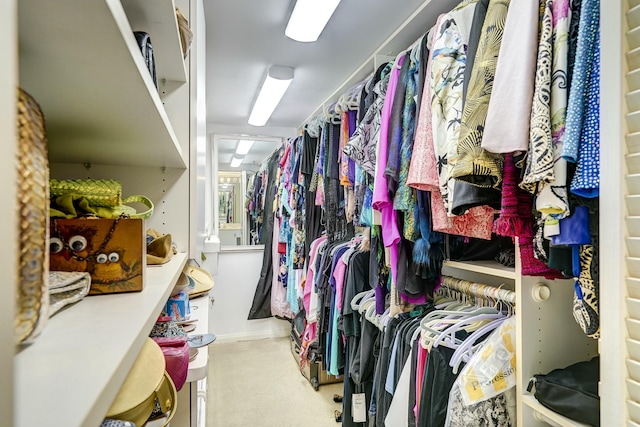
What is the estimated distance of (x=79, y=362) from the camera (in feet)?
0.86

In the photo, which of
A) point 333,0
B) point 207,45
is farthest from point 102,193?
point 207,45

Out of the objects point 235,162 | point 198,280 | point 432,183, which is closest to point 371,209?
point 432,183

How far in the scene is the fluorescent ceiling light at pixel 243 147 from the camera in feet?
12.5

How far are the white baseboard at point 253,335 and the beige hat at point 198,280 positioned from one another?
7.25ft

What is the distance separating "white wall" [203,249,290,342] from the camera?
3.46 meters

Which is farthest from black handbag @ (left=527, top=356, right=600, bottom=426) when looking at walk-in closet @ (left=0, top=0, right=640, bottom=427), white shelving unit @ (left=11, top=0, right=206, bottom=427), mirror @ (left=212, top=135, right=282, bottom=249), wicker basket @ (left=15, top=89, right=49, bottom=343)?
mirror @ (left=212, top=135, right=282, bottom=249)

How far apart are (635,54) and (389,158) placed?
2.33 feet

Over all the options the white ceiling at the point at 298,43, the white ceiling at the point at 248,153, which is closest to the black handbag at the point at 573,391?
the white ceiling at the point at 298,43

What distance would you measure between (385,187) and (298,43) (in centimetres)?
121

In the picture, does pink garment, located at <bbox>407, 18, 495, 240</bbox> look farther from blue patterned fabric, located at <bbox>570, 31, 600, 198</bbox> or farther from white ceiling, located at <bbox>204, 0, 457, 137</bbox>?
white ceiling, located at <bbox>204, 0, 457, 137</bbox>

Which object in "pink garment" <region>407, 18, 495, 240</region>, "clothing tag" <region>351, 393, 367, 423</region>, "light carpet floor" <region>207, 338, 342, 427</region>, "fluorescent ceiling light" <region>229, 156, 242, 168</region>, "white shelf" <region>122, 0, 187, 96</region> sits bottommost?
"light carpet floor" <region>207, 338, 342, 427</region>

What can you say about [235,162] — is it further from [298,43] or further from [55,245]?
[55,245]

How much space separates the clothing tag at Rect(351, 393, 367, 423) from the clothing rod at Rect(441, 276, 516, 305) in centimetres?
74

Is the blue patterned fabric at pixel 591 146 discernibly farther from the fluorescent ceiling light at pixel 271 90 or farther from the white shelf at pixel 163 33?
the fluorescent ceiling light at pixel 271 90
